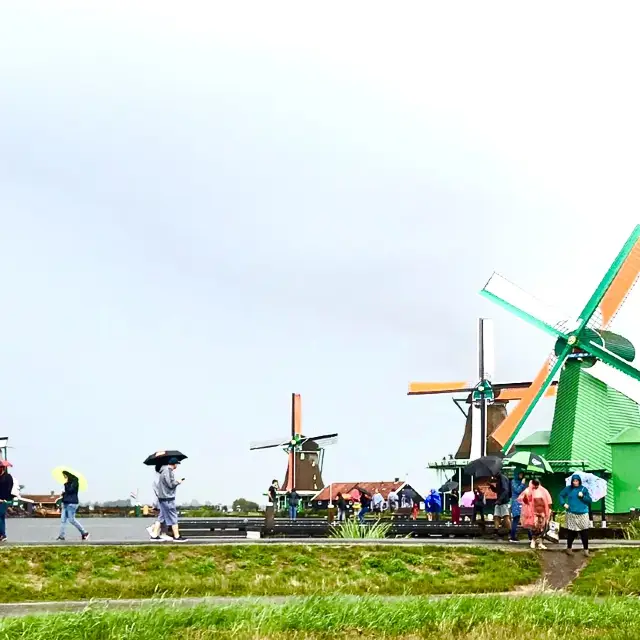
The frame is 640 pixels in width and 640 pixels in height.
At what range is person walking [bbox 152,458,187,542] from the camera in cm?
2091

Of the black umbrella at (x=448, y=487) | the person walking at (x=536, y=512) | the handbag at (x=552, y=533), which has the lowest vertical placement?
the handbag at (x=552, y=533)

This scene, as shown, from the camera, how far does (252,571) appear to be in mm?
17719

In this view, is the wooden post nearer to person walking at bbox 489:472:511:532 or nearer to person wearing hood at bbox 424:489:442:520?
person walking at bbox 489:472:511:532

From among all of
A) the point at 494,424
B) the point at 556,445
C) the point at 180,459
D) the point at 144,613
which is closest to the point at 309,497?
the point at 494,424

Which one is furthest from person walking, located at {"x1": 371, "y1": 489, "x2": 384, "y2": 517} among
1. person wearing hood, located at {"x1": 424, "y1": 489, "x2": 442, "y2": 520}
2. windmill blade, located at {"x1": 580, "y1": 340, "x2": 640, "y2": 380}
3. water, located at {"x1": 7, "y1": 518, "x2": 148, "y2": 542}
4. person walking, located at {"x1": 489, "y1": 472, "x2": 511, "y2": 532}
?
person walking, located at {"x1": 489, "y1": 472, "x2": 511, "y2": 532}

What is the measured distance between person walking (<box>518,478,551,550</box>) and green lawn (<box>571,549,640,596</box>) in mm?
1449

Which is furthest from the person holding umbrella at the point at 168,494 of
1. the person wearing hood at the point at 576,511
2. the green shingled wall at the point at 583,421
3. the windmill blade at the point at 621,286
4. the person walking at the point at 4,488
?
the windmill blade at the point at 621,286

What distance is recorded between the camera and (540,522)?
2098 cm

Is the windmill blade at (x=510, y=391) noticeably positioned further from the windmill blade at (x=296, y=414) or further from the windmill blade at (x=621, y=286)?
the windmill blade at (x=296, y=414)

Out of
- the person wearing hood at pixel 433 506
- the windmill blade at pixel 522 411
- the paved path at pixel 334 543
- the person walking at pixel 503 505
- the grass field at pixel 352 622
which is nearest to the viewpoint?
the grass field at pixel 352 622

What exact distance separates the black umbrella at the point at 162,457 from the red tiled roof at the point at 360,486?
57.2m

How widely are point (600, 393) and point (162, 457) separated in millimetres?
28179

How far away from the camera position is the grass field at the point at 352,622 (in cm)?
962

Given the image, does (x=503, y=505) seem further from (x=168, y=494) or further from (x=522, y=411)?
(x=522, y=411)
